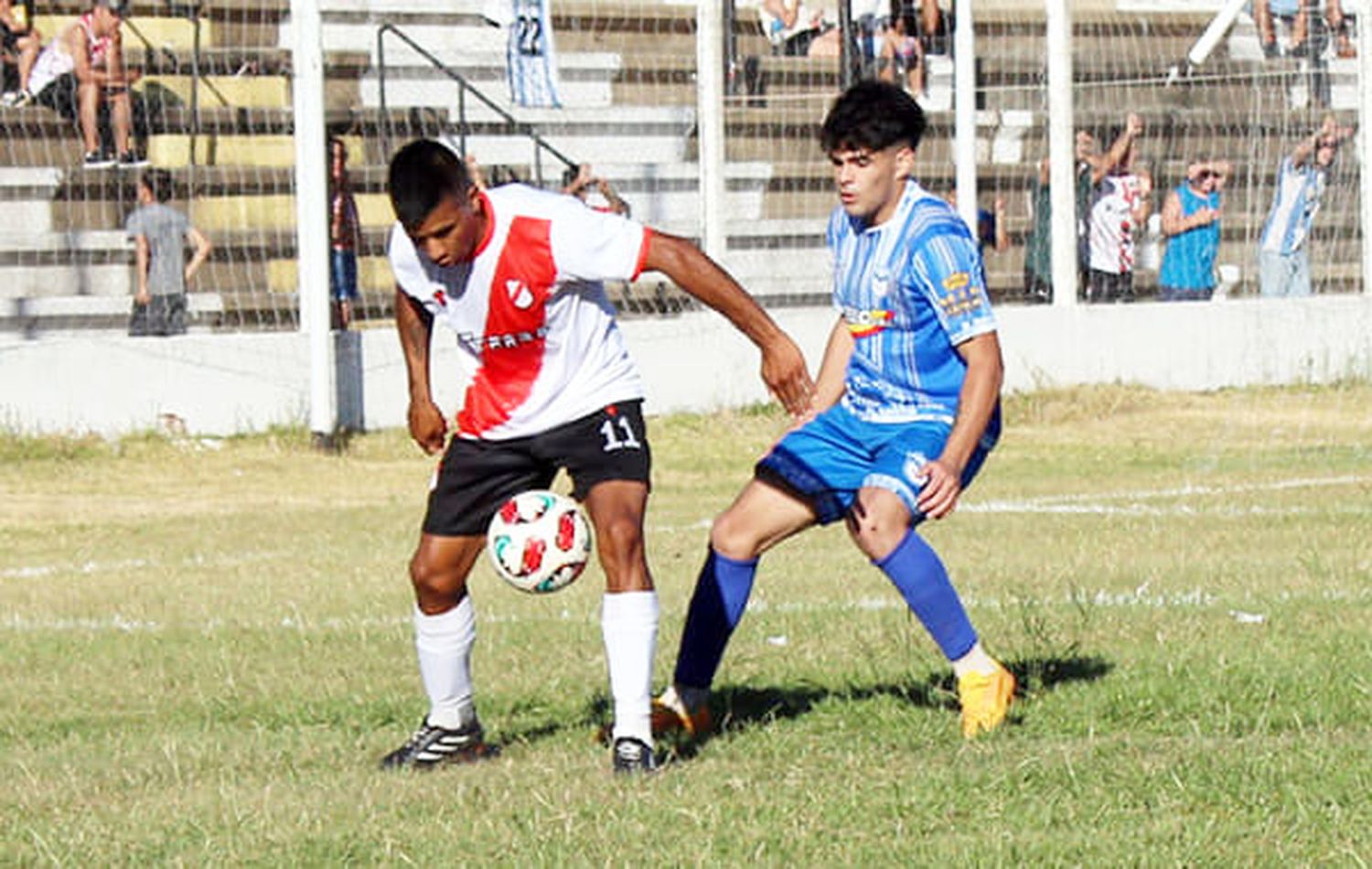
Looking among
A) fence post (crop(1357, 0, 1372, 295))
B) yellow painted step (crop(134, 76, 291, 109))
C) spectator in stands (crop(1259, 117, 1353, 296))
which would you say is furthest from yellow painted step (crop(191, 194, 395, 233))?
fence post (crop(1357, 0, 1372, 295))

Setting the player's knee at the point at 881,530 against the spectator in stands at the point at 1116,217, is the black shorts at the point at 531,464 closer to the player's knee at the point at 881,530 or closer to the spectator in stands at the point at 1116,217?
the player's knee at the point at 881,530

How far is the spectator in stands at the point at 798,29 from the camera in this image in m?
21.2

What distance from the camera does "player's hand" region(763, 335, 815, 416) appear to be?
6715mm

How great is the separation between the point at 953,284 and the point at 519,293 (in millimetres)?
1256

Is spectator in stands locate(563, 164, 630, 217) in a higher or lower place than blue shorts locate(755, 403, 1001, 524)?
higher

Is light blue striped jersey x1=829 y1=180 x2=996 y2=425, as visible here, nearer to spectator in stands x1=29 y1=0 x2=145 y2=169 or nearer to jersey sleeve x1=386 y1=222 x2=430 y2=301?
jersey sleeve x1=386 y1=222 x2=430 y2=301

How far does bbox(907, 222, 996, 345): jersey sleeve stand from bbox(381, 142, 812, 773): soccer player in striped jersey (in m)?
0.54

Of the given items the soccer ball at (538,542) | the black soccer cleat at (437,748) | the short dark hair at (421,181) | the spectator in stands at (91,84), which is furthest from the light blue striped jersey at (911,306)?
the spectator in stands at (91,84)

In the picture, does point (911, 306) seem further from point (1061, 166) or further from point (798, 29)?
point (1061, 166)

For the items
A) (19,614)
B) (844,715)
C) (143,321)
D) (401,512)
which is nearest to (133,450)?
(143,321)

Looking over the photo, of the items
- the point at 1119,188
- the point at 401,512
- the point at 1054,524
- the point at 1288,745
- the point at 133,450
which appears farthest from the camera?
the point at 1119,188

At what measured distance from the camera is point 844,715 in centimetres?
747

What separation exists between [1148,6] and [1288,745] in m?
17.3

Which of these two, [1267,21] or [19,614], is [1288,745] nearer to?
[19,614]
